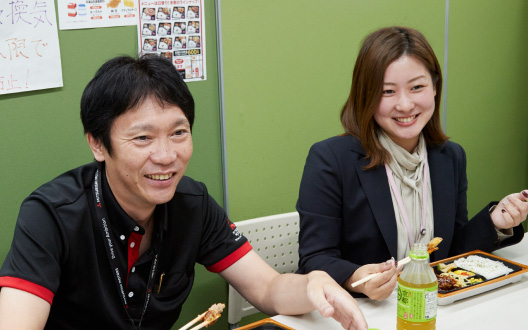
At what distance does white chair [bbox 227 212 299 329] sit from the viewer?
87.1 inches

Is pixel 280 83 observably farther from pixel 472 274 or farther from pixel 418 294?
pixel 418 294

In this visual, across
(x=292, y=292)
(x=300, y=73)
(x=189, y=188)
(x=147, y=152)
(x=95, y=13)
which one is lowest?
(x=292, y=292)

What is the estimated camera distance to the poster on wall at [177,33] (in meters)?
2.24

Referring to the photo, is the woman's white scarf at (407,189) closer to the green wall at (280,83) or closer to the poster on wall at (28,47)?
the green wall at (280,83)

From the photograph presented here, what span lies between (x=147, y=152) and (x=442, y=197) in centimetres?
111

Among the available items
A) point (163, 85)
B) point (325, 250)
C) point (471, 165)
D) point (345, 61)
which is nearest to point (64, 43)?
point (163, 85)

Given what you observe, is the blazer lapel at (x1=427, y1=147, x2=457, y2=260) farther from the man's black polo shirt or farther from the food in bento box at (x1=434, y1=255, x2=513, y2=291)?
the man's black polo shirt

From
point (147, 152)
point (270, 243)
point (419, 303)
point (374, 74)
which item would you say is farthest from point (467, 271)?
point (147, 152)

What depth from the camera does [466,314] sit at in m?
1.56

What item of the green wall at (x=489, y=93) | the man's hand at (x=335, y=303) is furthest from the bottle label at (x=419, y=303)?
the green wall at (x=489, y=93)

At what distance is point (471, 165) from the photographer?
11.3 ft

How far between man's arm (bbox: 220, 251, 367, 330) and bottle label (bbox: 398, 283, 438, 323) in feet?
0.36

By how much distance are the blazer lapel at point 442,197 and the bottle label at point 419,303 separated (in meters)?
0.70

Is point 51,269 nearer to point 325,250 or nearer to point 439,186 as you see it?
point 325,250
